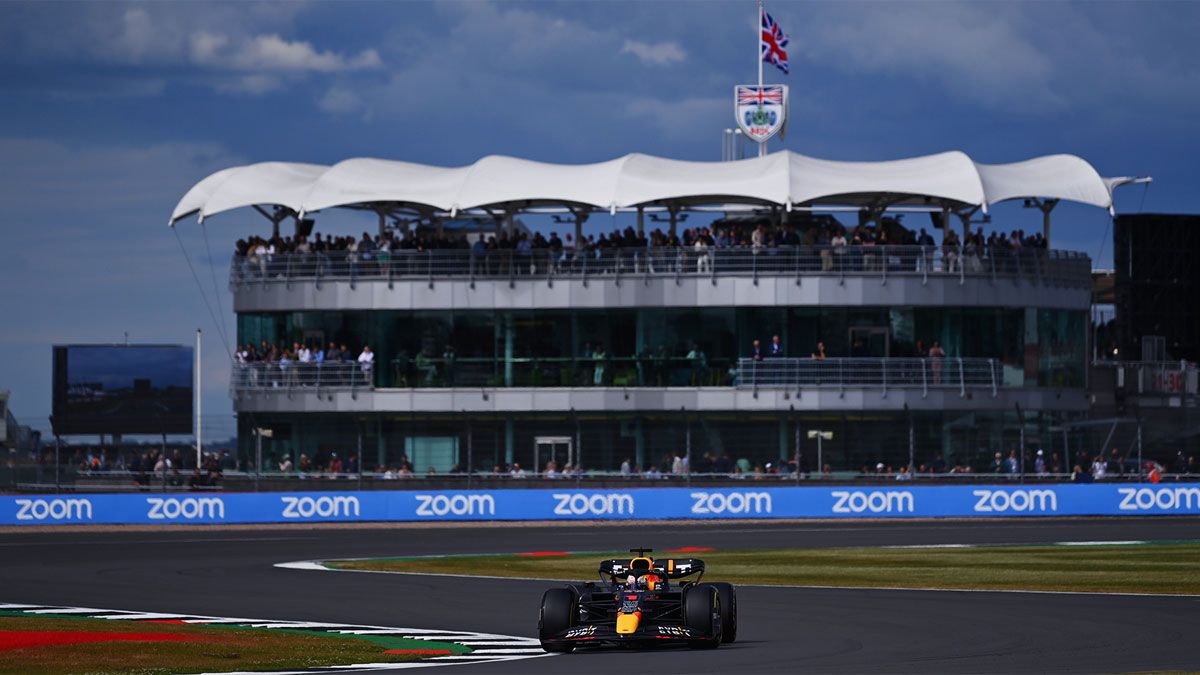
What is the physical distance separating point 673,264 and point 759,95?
10.1 meters

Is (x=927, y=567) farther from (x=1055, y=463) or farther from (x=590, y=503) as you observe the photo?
(x=1055, y=463)

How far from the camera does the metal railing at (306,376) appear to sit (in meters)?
58.7

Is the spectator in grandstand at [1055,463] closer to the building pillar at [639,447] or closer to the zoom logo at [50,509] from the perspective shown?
the building pillar at [639,447]

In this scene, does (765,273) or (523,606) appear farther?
(765,273)

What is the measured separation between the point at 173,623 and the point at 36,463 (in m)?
31.3

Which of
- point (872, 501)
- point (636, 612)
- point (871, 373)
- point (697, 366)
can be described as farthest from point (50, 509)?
point (636, 612)

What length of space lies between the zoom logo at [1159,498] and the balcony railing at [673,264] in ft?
38.9

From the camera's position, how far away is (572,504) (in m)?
48.8

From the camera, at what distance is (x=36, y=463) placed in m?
52.0

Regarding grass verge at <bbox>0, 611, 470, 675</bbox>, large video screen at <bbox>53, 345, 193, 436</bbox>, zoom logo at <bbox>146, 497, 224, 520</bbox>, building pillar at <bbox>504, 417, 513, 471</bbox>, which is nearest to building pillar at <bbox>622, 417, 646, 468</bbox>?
building pillar at <bbox>504, 417, 513, 471</bbox>

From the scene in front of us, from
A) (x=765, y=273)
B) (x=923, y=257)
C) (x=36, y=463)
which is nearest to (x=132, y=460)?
(x=36, y=463)

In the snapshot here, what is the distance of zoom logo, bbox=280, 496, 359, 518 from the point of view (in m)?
49.1

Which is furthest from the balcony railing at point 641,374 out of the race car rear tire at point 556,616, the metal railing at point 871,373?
the race car rear tire at point 556,616

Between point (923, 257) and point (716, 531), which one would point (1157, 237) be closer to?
point (923, 257)
